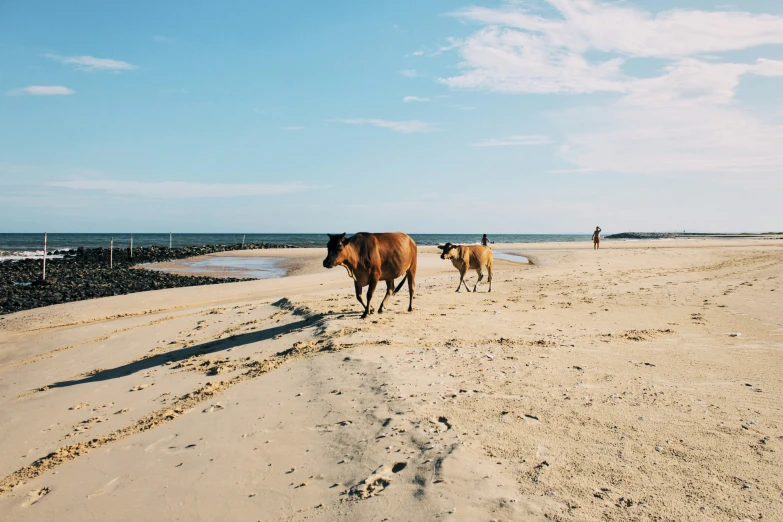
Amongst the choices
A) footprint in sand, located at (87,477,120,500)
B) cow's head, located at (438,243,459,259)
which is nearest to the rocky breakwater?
cow's head, located at (438,243,459,259)

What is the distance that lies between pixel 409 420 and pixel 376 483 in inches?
40.6

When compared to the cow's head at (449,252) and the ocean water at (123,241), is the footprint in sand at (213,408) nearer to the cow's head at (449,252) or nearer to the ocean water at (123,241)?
the cow's head at (449,252)

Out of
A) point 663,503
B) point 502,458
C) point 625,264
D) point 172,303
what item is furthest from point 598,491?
point 625,264

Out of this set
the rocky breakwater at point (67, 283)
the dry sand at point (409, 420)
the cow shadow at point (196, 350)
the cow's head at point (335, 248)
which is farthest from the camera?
the rocky breakwater at point (67, 283)

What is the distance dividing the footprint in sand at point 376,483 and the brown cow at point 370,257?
19.4ft

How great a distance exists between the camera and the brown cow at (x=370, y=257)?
10.0 metres

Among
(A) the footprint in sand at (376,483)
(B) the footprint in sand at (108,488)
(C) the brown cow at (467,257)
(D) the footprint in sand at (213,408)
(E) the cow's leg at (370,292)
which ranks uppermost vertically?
(C) the brown cow at (467,257)

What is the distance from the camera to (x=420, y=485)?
378cm

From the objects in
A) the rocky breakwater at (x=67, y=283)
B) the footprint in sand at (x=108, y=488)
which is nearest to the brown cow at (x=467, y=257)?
the footprint in sand at (x=108, y=488)

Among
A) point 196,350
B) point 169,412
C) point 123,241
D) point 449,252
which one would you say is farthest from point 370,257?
point 123,241

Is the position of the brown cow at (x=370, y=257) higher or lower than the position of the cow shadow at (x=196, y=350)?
higher

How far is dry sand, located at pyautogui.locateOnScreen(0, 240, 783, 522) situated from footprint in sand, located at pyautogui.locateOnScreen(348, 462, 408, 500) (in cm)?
2

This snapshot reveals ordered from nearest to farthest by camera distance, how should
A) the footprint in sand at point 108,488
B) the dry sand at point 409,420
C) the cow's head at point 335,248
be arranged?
the dry sand at point 409,420 → the footprint in sand at point 108,488 → the cow's head at point 335,248

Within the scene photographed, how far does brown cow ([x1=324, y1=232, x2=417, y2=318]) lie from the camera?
1002cm
